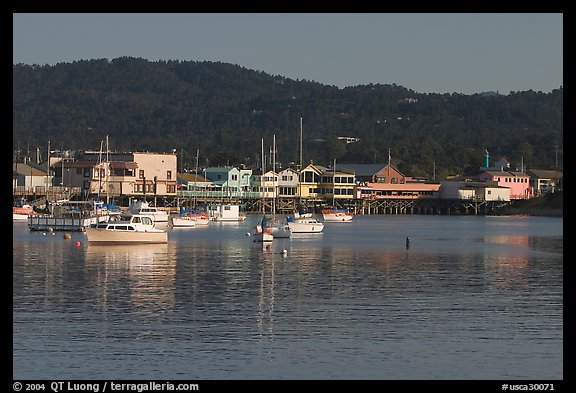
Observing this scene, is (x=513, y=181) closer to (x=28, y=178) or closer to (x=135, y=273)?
(x=28, y=178)

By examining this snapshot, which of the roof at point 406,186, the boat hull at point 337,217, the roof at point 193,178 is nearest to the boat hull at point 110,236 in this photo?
the boat hull at point 337,217

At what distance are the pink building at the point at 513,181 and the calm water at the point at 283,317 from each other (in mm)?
118804

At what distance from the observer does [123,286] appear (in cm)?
3950

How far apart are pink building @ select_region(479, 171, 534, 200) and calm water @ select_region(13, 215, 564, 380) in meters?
119

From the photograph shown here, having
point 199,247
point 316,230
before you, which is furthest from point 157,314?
point 316,230

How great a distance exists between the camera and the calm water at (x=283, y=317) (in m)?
24.3

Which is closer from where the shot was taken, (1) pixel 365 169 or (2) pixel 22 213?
(2) pixel 22 213

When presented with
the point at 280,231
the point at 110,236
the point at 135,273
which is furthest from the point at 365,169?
the point at 135,273

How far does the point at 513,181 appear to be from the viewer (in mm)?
176500

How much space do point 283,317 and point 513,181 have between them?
14960 cm

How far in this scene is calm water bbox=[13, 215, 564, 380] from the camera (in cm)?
2434

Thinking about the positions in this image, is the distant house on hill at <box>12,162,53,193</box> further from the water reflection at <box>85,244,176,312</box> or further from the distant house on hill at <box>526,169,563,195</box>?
the distant house on hill at <box>526,169,563,195</box>

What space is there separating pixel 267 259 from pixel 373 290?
616 inches
